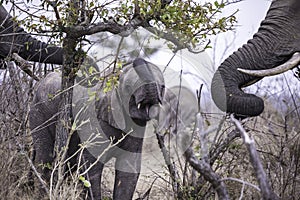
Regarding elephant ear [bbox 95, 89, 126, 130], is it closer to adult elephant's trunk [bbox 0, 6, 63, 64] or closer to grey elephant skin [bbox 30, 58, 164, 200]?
grey elephant skin [bbox 30, 58, 164, 200]

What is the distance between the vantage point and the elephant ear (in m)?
4.06

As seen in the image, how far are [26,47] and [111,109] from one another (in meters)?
0.76

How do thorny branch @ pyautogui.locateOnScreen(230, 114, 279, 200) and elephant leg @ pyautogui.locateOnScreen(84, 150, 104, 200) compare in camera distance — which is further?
elephant leg @ pyautogui.locateOnScreen(84, 150, 104, 200)

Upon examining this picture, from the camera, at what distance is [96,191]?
4176 millimetres

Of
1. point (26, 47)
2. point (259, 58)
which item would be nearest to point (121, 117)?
point (26, 47)

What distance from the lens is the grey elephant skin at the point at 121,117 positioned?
3895mm

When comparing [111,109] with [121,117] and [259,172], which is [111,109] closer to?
[121,117]

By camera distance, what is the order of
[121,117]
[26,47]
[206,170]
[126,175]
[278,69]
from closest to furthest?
[206,170] < [278,69] < [121,117] < [26,47] < [126,175]

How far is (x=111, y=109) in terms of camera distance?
406cm

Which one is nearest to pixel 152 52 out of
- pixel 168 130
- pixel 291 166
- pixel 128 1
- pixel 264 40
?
pixel 128 1

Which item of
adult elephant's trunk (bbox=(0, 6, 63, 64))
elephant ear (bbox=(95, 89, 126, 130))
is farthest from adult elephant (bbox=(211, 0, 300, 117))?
adult elephant's trunk (bbox=(0, 6, 63, 64))

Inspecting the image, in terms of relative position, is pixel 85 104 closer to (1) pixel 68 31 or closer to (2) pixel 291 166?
(1) pixel 68 31

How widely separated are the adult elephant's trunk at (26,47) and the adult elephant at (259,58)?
→ 142 cm

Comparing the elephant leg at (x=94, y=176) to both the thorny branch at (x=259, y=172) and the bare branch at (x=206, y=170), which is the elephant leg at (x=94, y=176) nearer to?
the bare branch at (x=206, y=170)
